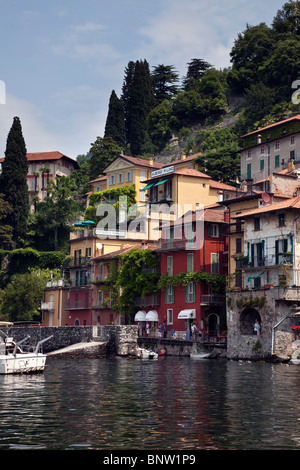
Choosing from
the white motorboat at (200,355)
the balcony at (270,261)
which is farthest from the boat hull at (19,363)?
the balcony at (270,261)

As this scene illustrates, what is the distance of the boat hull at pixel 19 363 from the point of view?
40.2m

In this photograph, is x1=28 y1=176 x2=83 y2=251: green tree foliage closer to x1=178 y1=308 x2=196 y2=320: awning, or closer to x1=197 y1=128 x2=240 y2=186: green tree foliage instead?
x1=197 y1=128 x2=240 y2=186: green tree foliage

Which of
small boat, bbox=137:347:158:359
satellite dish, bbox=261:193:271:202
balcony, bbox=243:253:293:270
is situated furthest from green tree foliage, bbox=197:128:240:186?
small boat, bbox=137:347:158:359

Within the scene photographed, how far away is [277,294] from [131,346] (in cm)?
1261

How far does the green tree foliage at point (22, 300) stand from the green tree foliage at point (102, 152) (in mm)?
40804

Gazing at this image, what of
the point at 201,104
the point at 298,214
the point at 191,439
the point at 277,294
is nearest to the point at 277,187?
the point at 298,214

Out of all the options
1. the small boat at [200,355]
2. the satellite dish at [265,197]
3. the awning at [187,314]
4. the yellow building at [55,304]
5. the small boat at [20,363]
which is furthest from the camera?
the yellow building at [55,304]

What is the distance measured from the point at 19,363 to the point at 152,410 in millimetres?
17743

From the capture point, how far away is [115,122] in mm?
126688

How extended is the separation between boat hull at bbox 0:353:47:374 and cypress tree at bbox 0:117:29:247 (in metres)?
55.3

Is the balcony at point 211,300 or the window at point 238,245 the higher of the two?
the window at point 238,245

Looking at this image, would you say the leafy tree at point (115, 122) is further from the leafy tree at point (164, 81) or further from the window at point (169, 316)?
the window at point (169, 316)

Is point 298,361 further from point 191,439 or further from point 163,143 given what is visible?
point 163,143

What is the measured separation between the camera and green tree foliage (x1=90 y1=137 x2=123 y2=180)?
4764 inches
